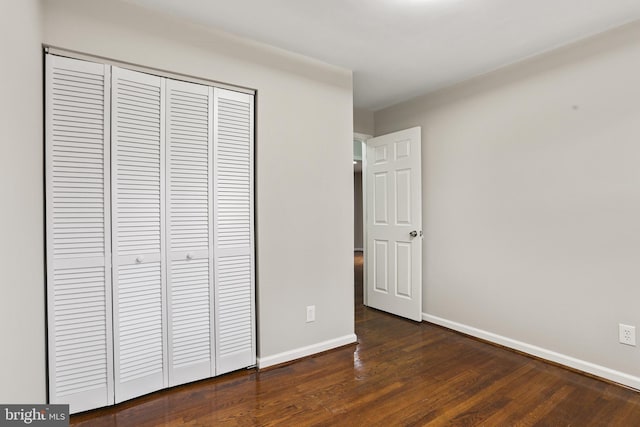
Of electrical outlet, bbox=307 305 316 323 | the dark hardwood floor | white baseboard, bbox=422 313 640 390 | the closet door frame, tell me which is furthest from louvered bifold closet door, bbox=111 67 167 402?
white baseboard, bbox=422 313 640 390

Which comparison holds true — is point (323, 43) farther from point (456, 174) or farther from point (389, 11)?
point (456, 174)

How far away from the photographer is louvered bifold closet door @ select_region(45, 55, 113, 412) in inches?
70.3

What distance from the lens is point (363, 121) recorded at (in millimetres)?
4020

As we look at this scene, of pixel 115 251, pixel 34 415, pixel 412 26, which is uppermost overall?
pixel 412 26

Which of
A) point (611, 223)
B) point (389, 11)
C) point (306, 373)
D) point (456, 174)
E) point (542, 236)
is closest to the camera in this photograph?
point (389, 11)

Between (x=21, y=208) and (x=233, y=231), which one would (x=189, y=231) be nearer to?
(x=233, y=231)

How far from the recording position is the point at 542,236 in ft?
8.47

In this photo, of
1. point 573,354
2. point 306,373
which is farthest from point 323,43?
point 573,354

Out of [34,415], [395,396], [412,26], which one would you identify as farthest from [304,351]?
[412,26]

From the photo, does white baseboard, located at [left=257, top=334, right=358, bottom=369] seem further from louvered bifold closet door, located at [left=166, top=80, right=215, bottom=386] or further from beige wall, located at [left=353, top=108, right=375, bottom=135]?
beige wall, located at [left=353, top=108, right=375, bottom=135]

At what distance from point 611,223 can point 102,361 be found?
11.0 feet

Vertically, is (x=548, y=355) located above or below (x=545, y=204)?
below

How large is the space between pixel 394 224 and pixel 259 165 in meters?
1.82

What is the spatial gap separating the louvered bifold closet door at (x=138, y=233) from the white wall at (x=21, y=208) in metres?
0.35
